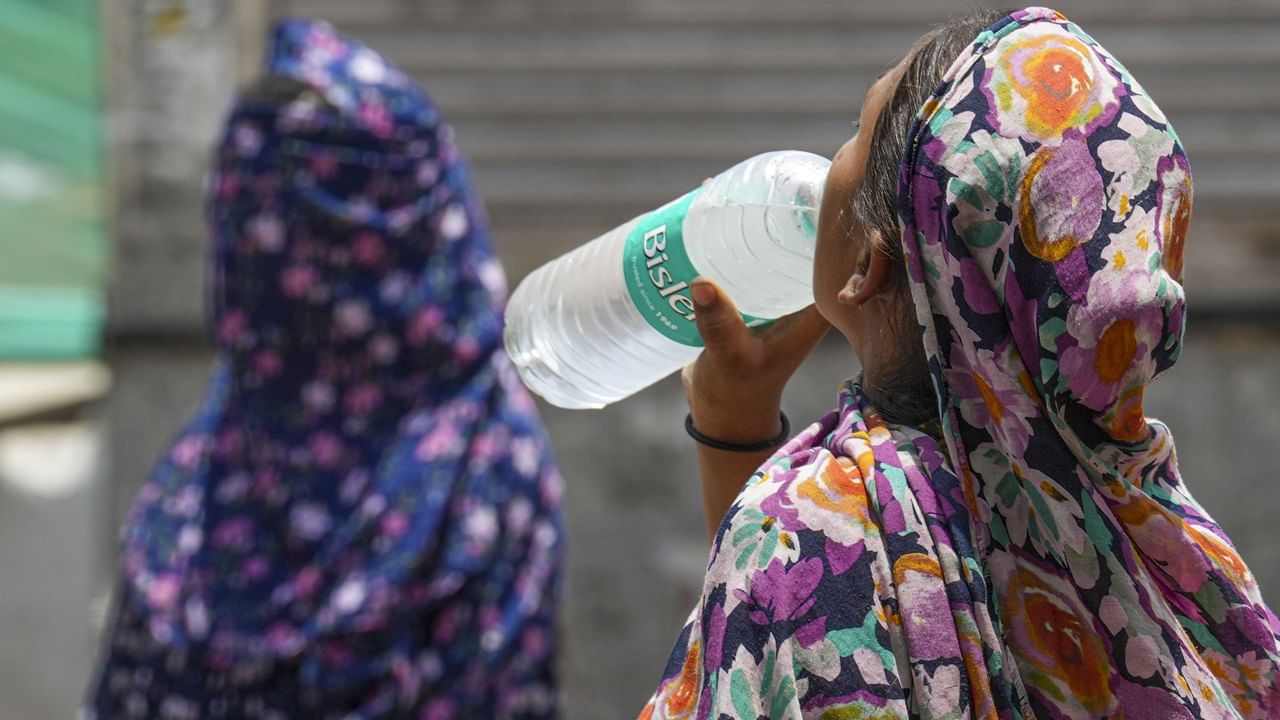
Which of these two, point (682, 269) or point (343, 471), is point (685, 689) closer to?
point (682, 269)

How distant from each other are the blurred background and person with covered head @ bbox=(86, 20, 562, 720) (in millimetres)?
1031

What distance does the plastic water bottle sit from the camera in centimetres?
150

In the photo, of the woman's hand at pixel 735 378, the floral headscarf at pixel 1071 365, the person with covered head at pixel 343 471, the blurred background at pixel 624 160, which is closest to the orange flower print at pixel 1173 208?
the floral headscarf at pixel 1071 365

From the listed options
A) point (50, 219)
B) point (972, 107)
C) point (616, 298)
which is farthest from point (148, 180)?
point (972, 107)

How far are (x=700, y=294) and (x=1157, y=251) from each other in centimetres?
43

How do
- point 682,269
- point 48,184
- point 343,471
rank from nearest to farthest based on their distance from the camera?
point 682,269, point 343,471, point 48,184

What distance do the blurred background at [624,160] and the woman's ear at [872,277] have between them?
9.10 feet

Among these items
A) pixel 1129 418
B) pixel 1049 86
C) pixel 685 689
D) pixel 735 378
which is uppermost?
pixel 1049 86

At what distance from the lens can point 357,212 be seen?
2936mm

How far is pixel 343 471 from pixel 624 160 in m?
1.48

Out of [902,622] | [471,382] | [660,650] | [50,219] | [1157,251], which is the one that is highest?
[1157,251]

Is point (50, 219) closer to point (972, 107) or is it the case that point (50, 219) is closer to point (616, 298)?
point (616, 298)

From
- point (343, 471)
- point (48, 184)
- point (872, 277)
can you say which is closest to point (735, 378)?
point (872, 277)

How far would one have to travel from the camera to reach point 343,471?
2971mm
